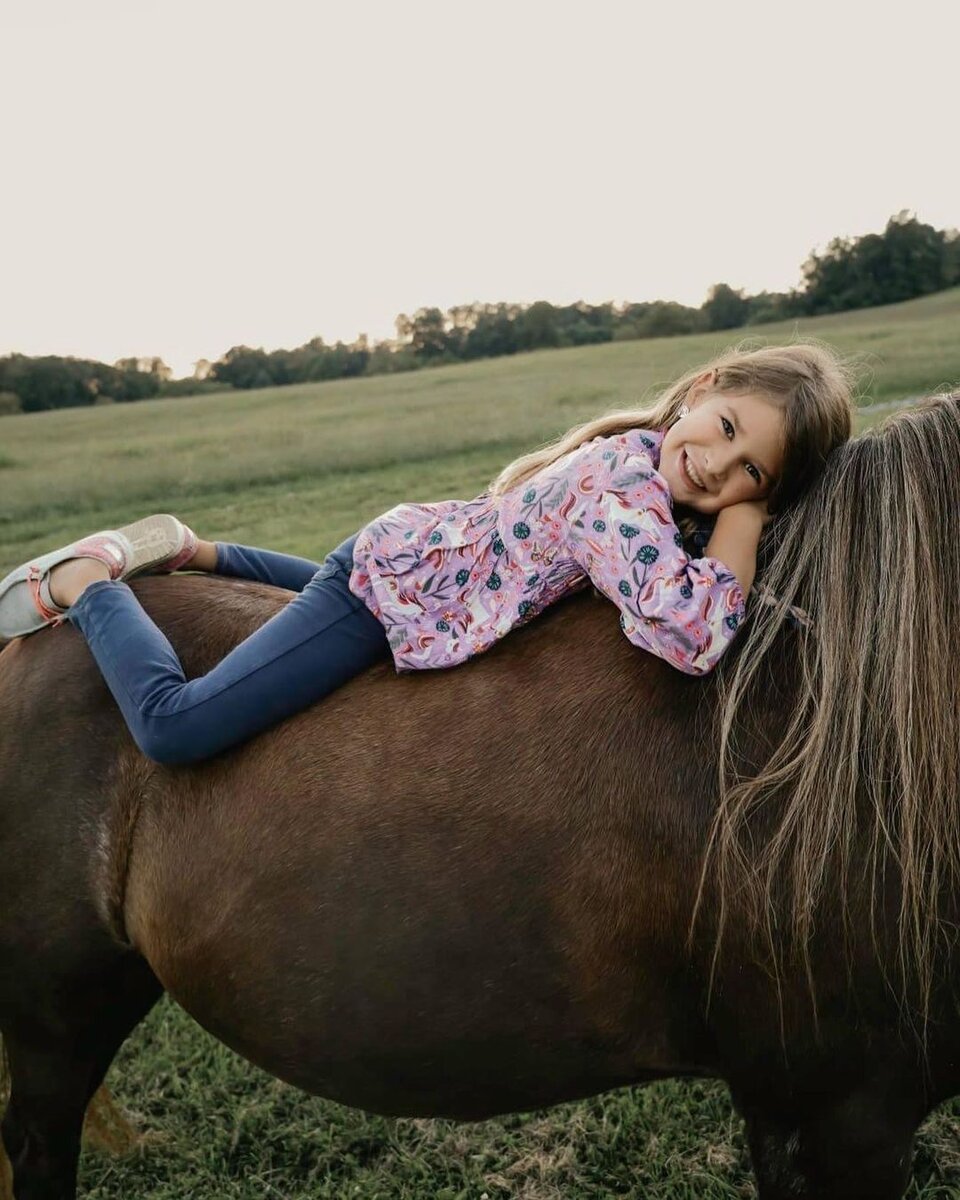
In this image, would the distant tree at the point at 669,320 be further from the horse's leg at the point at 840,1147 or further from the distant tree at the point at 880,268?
the horse's leg at the point at 840,1147

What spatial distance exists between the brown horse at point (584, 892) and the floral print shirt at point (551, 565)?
0.23 ft

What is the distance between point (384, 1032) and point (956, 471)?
1.39 m

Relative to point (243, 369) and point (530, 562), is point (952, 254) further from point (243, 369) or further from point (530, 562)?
point (243, 369)

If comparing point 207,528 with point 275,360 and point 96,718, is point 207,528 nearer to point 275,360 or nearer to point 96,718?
point 96,718

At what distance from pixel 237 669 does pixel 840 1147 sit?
1317 millimetres

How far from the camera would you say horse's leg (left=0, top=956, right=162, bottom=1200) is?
2039mm

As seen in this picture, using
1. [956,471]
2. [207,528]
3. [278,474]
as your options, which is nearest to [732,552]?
[956,471]

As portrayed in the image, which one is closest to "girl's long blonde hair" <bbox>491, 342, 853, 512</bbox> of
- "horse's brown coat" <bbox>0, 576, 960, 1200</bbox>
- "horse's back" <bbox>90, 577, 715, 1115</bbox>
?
"horse's brown coat" <bbox>0, 576, 960, 1200</bbox>

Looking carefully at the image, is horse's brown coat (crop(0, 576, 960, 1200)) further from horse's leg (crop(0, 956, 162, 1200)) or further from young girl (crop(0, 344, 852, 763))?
horse's leg (crop(0, 956, 162, 1200))

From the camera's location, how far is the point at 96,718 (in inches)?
76.1

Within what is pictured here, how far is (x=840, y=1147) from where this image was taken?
5.18ft

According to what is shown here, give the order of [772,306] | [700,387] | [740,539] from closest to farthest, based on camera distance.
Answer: [740,539], [700,387], [772,306]

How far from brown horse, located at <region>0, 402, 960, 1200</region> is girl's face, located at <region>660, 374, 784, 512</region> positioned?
4.4 inches

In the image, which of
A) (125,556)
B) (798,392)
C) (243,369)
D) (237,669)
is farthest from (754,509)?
(243,369)
